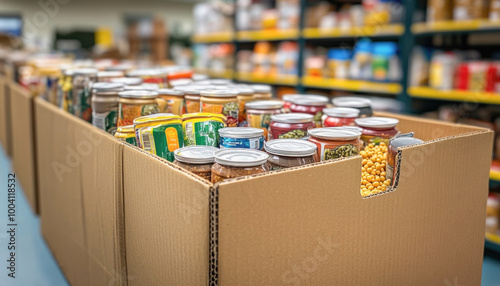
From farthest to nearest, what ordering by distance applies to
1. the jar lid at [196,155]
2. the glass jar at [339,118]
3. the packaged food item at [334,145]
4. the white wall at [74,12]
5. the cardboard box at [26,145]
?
1. the white wall at [74,12]
2. the cardboard box at [26,145]
3. the glass jar at [339,118]
4. the packaged food item at [334,145]
5. the jar lid at [196,155]

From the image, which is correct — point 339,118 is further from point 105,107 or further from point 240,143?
point 105,107

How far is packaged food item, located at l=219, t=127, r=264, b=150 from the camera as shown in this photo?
1003 mm

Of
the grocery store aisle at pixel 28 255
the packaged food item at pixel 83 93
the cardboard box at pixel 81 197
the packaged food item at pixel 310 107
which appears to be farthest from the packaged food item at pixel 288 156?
the grocery store aisle at pixel 28 255

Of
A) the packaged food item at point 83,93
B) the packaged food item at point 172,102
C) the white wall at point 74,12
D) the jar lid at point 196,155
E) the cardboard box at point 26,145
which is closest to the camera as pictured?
the jar lid at point 196,155

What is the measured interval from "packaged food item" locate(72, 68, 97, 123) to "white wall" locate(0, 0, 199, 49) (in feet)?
31.9

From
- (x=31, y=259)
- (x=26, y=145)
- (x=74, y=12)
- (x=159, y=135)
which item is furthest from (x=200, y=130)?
(x=74, y=12)

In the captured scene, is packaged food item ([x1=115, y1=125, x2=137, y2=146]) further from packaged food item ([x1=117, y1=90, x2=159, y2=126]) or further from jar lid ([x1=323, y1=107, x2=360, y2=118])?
jar lid ([x1=323, y1=107, x2=360, y2=118])

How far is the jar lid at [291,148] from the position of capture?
893 mm

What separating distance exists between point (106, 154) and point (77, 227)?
434 millimetres

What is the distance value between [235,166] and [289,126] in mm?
375

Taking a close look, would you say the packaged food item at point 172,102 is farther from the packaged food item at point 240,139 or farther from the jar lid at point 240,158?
the jar lid at point 240,158

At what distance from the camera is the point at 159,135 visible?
1057mm

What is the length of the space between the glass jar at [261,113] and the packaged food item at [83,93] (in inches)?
22.2

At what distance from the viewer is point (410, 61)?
2.86 m
